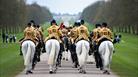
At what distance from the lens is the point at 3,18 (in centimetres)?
13162

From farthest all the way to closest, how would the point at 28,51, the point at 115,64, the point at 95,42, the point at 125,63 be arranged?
the point at 125,63, the point at 115,64, the point at 95,42, the point at 28,51

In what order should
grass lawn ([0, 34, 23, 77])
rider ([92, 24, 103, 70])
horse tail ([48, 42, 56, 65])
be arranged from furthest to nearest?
1. rider ([92, 24, 103, 70])
2. grass lawn ([0, 34, 23, 77])
3. horse tail ([48, 42, 56, 65])

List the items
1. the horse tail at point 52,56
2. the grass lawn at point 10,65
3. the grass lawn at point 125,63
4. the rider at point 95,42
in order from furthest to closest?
the grass lawn at point 125,63 → the rider at point 95,42 → the grass lawn at point 10,65 → the horse tail at point 52,56

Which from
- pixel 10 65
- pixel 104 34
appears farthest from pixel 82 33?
pixel 10 65

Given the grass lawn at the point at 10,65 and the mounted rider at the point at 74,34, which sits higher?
the mounted rider at the point at 74,34

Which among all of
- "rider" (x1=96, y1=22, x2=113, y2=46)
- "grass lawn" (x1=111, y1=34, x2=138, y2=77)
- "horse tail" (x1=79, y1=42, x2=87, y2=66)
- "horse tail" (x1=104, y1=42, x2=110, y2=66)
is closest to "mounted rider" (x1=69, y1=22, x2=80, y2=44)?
"horse tail" (x1=79, y1=42, x2=87, y2=66)

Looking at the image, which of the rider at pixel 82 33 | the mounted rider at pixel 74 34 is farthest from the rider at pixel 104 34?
the mounted rider at pixel 74 34

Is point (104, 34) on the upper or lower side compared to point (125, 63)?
upper

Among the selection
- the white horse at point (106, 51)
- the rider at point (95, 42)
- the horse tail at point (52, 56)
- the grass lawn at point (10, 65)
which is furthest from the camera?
the rider at point (95, 42)

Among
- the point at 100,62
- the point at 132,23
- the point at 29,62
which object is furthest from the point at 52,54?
the point at 132,23

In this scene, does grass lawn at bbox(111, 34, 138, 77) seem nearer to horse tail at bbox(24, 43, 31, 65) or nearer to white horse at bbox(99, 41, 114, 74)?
white horse at bbox(99, 41, 114, 74)

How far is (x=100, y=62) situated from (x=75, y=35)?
220 cm

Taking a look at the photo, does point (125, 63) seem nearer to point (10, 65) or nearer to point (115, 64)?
point (115, 64)

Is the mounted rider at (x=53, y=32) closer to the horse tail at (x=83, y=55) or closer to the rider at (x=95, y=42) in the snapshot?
the horse tail at (x=83, y=55)
